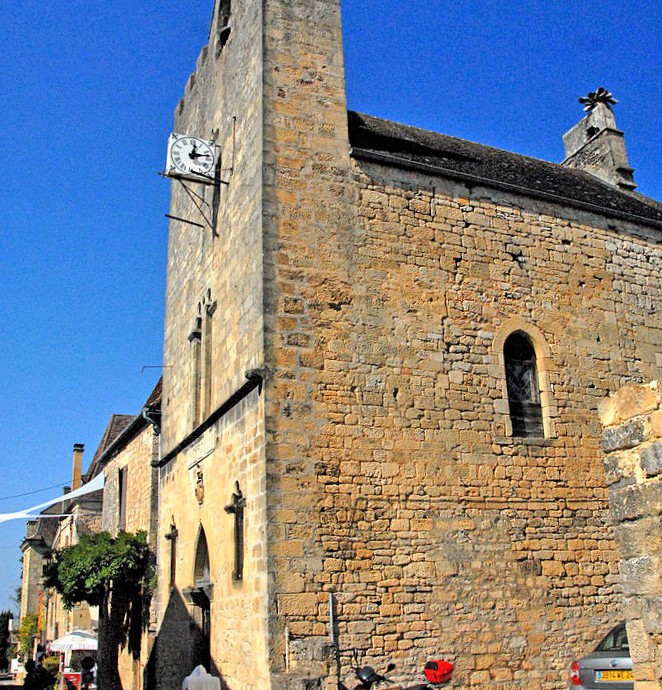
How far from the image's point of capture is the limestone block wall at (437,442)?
8.48 metres

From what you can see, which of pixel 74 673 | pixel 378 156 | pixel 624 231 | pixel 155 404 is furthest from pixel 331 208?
pixel 74 673

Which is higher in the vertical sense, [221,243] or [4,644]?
[221,243]

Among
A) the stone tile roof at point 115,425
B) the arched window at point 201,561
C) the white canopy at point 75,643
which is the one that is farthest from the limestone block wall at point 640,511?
the stone tile roof at point 115,425

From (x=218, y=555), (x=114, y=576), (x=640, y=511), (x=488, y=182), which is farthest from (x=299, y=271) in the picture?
(x=114, y=576)

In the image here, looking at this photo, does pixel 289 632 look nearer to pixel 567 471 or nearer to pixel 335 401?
pixel 335 401

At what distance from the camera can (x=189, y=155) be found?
1184 centimetres

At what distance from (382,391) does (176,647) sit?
5892mm

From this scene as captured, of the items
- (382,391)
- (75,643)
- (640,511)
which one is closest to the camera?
(640,511)

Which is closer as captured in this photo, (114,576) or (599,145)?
(114,576)

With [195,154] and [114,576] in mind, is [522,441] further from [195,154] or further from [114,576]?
[114,576]

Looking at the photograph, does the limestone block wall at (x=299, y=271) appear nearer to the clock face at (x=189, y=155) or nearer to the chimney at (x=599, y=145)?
the clock face at (x=189, y=155)

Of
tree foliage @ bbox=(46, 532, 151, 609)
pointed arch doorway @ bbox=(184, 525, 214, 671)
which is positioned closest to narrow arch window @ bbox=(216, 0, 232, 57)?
pointed arch doorway @ bbox=(184, 525, 214, 671)

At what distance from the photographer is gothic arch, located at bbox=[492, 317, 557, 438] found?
9.98 metres

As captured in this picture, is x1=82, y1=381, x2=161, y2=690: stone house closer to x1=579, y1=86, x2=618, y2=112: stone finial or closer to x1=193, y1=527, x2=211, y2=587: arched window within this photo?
x1=193, y1=527, x2=211, y2=587: arched window
